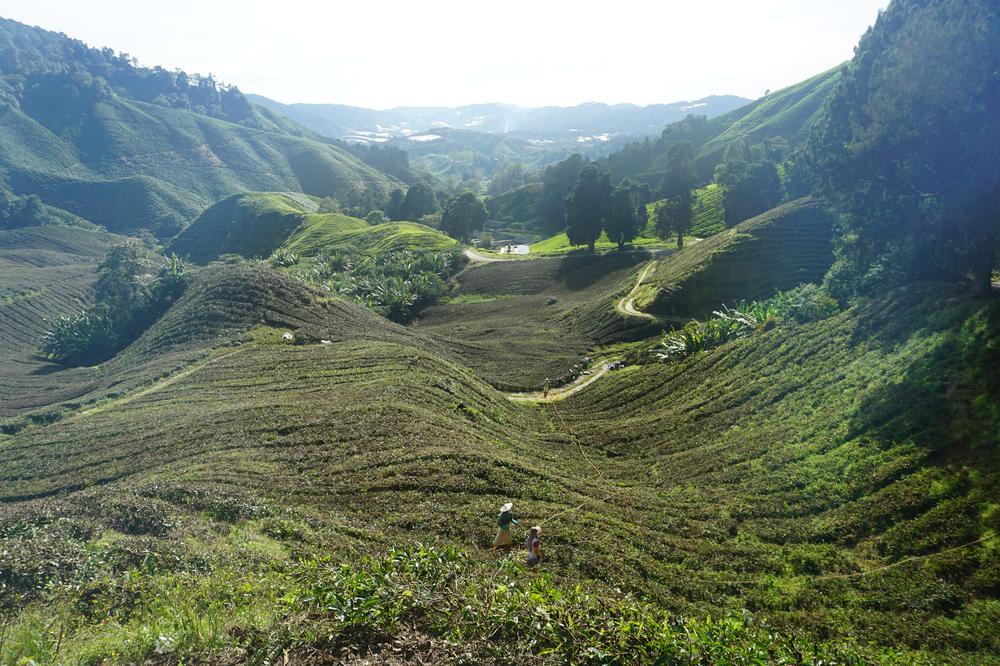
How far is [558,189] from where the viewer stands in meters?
138

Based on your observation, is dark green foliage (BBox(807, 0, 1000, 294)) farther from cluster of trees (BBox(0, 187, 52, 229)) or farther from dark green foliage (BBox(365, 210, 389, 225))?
cluster of trees (BBox(0, 187, 52, 229))

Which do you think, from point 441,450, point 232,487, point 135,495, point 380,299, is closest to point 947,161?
point 441,450

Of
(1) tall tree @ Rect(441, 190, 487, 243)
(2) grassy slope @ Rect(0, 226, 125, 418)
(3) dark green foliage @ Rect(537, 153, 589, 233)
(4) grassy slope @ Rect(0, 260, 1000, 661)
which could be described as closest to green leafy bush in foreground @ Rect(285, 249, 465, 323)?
(1) tall tree @ Rect(441, 190, 487, 243)

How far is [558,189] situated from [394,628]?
139 meters

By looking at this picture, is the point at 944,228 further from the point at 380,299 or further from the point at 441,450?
the point at 380,299

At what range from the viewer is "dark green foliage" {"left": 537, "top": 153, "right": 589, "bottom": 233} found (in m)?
136

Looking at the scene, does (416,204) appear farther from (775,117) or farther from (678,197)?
(775,117)

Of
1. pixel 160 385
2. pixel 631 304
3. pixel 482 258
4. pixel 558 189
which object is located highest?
pixel 558 189

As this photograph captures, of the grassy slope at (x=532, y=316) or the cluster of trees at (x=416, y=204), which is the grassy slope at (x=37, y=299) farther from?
the cluster of trees at (x=416, y=204)

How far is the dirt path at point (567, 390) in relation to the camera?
3447 centimetres

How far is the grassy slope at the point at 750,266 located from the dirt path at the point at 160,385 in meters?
37.3

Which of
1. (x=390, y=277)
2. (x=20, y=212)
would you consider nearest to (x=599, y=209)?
(x=390, y=277)

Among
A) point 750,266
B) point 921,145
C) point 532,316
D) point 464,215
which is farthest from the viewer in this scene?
point 464,215

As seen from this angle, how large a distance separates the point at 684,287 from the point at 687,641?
45852 mm
